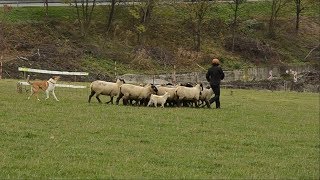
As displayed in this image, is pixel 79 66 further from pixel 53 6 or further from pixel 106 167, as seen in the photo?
pixel 106 167

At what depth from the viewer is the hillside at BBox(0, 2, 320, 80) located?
5025 cm

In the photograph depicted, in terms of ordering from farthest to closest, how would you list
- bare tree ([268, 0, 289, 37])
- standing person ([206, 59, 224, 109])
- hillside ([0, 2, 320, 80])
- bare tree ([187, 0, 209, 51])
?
bare tree ([268, 0, 289, 37]), bare tree ([187, 0, 209, 51]), hillside ([0, 2, 320, 80]), standing person ([206, 59, 224, 109])

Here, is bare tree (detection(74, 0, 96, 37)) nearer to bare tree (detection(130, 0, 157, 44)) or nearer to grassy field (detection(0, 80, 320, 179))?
bare tree (detection(130, 0, 157, 44))

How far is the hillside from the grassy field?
2528 cm

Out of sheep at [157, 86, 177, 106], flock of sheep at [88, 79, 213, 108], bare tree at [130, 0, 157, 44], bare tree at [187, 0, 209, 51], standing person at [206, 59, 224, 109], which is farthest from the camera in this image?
bare tree at [187, 0, 209, 51]

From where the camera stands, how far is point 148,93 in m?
24.6

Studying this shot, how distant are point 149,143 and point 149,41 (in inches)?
1796

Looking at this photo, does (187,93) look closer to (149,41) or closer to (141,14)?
(149,41)

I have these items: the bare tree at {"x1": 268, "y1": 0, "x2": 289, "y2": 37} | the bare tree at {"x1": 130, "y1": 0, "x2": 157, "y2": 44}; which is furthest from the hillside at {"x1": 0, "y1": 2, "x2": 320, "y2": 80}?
the bare tree at {"x1": 268, "y1": 0, "x2": 289, "y2": 37}

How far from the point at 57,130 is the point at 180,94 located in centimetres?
985

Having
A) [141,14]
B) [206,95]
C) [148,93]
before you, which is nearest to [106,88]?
[148,93]

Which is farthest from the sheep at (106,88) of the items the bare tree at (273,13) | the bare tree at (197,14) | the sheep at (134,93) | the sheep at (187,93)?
the bare tree at (273,13)

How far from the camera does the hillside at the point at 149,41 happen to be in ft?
165

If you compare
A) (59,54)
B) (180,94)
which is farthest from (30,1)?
(180,94)
